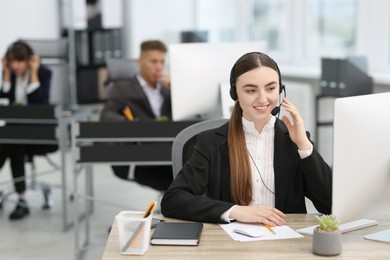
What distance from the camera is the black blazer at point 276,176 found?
6.45 feet

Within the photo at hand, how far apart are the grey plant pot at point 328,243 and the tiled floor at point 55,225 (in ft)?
6.87

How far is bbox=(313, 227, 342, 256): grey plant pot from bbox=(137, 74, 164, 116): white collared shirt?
2.41m

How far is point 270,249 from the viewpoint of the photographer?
5.45 feet

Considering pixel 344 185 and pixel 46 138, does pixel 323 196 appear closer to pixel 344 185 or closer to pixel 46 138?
pixel 344 185

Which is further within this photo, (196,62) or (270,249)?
(196,62)

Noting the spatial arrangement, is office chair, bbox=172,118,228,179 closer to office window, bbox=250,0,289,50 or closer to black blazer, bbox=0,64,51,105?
black blazer, bbox=0,64,51,105

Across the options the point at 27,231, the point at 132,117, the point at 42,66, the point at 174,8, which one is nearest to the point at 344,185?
the point at 132,117

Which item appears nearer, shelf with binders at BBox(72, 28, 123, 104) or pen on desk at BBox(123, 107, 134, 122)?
pen on desk at BBox(123, 107, 134, 122)

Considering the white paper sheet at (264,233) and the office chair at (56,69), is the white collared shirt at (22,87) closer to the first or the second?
the office chair at (56,69)

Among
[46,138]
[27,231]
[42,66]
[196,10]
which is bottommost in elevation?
[27,231]

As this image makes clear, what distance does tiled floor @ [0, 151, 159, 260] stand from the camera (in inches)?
142

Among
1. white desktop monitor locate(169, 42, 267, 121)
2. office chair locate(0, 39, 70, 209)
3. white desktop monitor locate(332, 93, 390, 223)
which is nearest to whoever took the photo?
white desktop monitor locate(332, 93, 390, 223)

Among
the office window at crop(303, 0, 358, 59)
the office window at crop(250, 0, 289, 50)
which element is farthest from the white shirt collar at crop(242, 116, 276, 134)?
the office window at crop(250, 0, 289, 50)

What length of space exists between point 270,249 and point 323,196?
1.30ft
